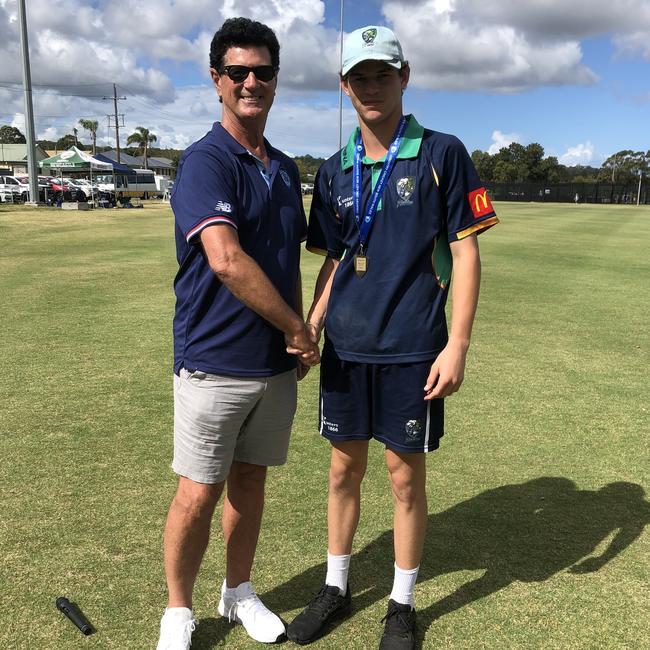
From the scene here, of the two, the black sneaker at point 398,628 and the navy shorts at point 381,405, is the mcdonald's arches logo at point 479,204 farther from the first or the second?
the black sneaker at point 398,628

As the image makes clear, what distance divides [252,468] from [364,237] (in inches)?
41.4

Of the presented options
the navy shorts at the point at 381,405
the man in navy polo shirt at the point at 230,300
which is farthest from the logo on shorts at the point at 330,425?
the man in navy polo shirt at the point at 230,300

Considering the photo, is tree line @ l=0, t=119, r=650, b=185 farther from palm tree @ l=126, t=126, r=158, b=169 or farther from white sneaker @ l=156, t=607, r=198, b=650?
white sneaker @ l=156, t=607, r=198, b=650

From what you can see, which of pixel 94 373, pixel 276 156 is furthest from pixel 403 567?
A: pixel 94 373

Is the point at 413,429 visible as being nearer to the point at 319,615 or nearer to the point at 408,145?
the point at 319,615

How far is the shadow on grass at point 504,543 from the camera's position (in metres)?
2.82

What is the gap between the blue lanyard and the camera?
2.36m

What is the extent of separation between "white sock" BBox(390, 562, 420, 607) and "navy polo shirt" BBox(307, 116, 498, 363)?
0.90 m

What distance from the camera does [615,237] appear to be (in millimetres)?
21922

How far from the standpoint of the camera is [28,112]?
3306cm

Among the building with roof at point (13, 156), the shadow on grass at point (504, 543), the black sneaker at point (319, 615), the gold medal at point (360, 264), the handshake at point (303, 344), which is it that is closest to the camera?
the handshake at point (303, 344)

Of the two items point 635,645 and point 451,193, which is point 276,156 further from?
point 635,645

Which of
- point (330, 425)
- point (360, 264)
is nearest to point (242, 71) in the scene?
point (360, 264)

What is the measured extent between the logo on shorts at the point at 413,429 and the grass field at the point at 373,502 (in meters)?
0.84
